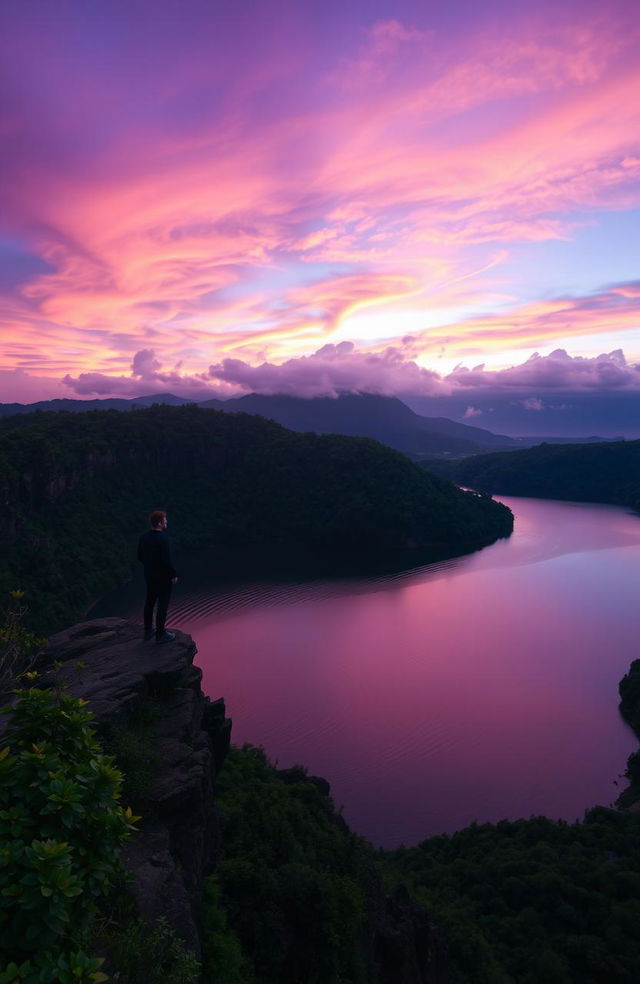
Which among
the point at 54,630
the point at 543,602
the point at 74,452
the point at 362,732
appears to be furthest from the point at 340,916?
the point at 74,452

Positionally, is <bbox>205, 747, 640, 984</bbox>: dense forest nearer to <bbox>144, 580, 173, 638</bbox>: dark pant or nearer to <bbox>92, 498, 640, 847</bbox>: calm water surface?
<bbox>92, 498, 640, 847</bbox>: calm water surface

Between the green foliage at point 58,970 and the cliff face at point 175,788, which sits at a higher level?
the green foliage at point 58,970

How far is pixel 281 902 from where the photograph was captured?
1073cm

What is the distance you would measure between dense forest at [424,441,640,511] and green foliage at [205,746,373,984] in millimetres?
143942

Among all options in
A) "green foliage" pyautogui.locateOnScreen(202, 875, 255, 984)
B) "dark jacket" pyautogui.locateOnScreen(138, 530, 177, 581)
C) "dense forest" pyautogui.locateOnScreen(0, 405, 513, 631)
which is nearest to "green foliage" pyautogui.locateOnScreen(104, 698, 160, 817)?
"green foliage" pyautogui.locateOnScreen(202, 875, 255, 984)

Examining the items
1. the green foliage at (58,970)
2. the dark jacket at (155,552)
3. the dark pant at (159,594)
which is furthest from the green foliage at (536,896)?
the green foliage at (58,970)

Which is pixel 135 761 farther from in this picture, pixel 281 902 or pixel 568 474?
pixel 568 474

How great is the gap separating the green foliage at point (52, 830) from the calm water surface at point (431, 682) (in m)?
25.5

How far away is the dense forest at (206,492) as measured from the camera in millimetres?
65875

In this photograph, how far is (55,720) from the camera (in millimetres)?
5062

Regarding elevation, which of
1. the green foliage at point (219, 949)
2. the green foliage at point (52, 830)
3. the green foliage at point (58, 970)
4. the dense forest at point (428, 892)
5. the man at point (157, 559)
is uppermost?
the man at point (157, 559)

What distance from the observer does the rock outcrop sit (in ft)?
22.7

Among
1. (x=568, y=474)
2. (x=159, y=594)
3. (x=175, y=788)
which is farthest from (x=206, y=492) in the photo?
(x=568, y=474)

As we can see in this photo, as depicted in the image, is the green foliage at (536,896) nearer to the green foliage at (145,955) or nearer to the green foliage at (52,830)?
the green foliage at (145,955)
